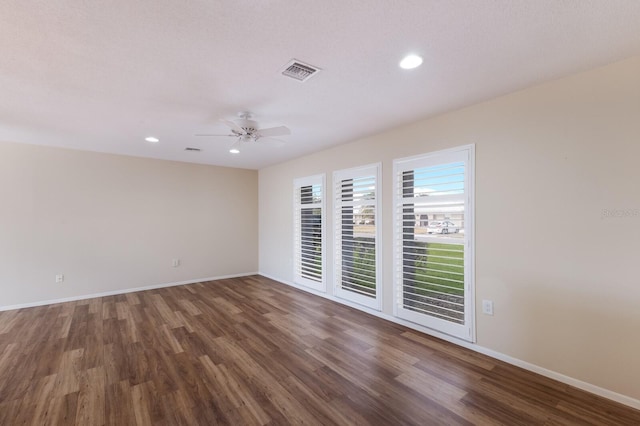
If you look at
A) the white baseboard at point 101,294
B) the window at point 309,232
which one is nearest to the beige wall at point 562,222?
the window at point 309,232

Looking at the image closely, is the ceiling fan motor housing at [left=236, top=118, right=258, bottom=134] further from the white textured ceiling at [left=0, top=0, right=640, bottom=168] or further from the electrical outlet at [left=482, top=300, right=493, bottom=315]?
the electrical outlet at [left=482, top=300, right=493, bottom=315]

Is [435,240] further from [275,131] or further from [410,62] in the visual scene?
[275,131]

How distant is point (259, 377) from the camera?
2.48 m

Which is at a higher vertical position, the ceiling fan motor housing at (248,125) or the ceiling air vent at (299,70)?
the ceiling air vent at (299,70)

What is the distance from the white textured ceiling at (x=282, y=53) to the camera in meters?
1.60

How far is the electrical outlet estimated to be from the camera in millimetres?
2818

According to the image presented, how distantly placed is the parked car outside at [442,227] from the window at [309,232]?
207cm

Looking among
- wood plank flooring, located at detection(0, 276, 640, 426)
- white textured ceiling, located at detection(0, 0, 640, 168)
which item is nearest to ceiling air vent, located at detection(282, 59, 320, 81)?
white textured ceiling, located at detection(0, 0, 640, 168)

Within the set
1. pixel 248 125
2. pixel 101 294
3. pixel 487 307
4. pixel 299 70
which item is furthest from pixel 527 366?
pixel 101 294

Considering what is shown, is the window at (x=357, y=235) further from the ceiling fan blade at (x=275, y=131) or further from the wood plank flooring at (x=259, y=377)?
the ceiling fan blade at (x=275, y=131)

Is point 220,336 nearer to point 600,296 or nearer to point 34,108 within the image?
point 34,108

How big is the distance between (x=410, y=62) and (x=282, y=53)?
976mm

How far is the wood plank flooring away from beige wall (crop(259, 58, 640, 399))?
352 millimetres

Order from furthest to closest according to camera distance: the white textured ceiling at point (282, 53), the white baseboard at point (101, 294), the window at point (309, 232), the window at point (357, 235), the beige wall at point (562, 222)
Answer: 1. the window at point (309, 232)
2. the white baseboard at point (101, 294)
3. the window at point (357, 235)
4. the beige wall at point (562, 222)
5. the white textured ceiling at point (282, 53)
